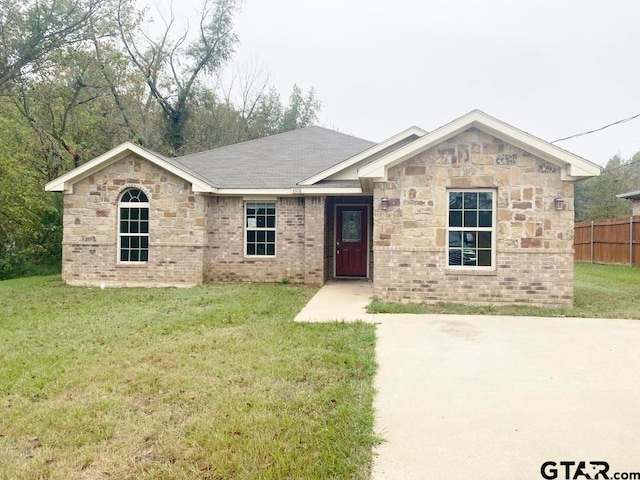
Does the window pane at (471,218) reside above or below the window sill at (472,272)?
above

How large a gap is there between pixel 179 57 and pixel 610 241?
24983 mm

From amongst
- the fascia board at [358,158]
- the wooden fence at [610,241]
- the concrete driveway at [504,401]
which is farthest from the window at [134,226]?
the wooden fence at [610,241]

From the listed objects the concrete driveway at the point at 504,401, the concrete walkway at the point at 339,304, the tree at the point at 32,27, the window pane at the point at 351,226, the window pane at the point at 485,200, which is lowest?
the concrete driveway at the point at 504,401

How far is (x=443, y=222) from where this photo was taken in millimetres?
8695

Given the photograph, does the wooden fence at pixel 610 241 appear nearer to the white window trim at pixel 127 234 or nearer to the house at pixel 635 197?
the house at pixel 635 197

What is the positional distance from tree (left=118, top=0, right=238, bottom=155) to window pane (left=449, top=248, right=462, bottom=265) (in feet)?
66.3

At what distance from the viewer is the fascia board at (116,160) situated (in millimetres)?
11211

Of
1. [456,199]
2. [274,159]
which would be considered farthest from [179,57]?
[456,199]

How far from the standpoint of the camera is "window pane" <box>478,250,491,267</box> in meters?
8.74

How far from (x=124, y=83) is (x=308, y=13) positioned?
1016 centimetres

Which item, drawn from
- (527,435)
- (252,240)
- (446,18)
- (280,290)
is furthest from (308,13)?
(527,435)

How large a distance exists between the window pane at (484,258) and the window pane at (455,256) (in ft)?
1.28

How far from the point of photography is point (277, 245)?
39.5 ft

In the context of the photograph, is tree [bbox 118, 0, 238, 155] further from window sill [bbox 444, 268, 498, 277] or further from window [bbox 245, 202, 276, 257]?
window sill [bbox 444, 268, 498, 277]
